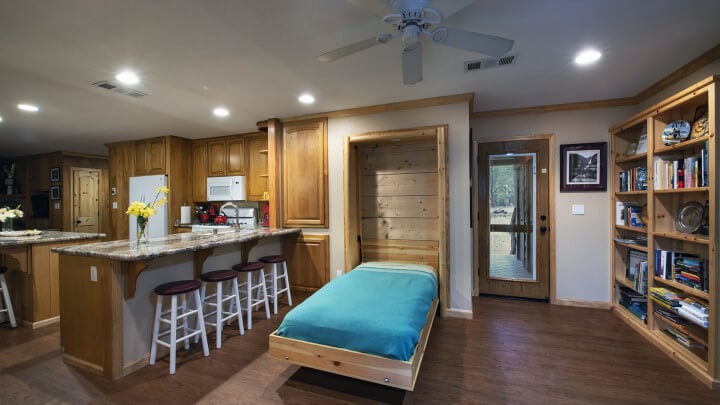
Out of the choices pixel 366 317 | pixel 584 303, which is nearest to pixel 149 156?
pixel 366 317

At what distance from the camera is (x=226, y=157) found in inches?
201

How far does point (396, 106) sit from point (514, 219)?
2.13m

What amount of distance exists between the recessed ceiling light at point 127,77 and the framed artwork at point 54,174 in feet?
18.7

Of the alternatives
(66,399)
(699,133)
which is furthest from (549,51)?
(66,399)

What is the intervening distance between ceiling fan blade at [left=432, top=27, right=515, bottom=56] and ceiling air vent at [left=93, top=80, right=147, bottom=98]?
10.1 ft

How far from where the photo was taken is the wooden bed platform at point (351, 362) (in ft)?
5.73

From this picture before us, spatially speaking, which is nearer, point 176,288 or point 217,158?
point 176,288

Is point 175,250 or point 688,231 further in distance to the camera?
point 688,231

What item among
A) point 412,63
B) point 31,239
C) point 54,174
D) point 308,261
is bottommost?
point 308,261

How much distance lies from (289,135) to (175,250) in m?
2.26

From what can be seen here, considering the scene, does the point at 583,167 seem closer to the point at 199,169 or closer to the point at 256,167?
the point at 256,167

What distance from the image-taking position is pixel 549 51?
2.30 metres

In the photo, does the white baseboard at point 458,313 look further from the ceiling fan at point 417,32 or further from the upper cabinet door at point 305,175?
the ceiling fan at point 417,32

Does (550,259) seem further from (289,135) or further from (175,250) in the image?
(175,250)
